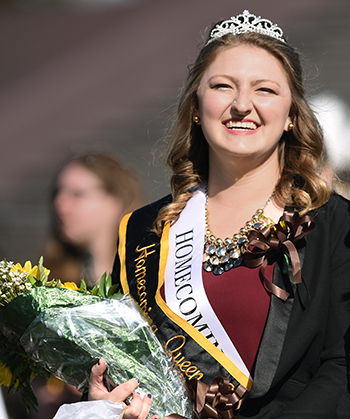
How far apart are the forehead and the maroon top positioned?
0.58 metres

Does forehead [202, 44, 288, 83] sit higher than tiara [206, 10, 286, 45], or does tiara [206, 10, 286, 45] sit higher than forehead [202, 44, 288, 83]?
tiara [206, 10, 286, 45]

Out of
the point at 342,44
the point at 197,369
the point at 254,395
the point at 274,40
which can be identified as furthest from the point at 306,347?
the point at 342,44

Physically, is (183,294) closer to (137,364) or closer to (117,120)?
(137,364)

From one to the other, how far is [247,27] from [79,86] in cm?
297

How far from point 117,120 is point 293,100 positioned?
2.86 m

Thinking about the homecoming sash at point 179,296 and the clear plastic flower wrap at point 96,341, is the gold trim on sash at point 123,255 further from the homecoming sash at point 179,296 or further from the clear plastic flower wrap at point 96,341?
the clear plastic flower wrap at point 96,341

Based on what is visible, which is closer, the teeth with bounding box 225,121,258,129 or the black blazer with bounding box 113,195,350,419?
the black blazer with bounding box 113,195,350,419

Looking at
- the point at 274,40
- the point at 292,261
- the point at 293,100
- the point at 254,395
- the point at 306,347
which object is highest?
the point at 274,40

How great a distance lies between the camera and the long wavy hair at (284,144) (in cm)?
196

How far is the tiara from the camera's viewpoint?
2047 millimetres

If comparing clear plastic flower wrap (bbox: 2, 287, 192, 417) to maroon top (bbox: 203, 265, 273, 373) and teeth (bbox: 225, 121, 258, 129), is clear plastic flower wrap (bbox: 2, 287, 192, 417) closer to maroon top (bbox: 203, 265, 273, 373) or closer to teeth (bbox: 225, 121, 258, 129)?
maroon top (bbox: 203, 265, 273, 373)

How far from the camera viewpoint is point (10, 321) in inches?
68.7

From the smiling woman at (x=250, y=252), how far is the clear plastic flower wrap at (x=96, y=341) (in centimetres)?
6

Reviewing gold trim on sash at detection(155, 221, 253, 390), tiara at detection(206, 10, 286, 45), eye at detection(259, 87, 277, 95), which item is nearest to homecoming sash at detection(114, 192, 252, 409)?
gold trim on sash at detection(155, 221, 253, 390)
